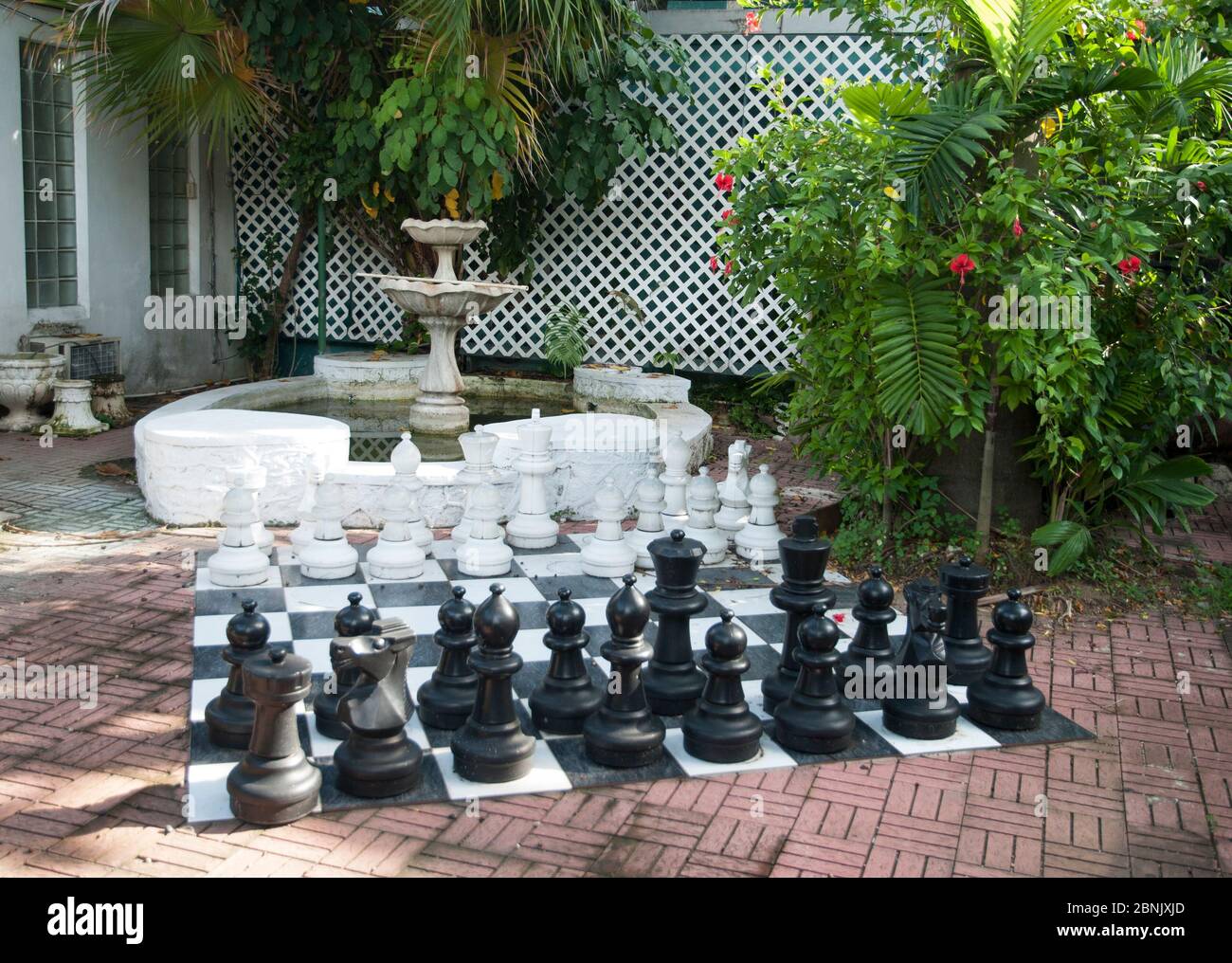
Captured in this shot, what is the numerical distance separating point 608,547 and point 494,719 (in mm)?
2005

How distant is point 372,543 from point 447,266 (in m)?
2.77

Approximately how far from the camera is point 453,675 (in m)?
3.65

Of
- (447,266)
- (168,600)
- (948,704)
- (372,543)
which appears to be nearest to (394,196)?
(447,266)

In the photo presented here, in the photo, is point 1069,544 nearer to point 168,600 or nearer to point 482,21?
point 168,600

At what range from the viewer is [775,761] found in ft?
11.7

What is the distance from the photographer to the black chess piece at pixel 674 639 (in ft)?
12.5

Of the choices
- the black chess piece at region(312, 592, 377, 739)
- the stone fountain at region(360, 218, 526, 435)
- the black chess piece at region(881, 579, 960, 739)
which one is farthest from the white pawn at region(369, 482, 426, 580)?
the stone fountain at region(360, 218, 526, 435)

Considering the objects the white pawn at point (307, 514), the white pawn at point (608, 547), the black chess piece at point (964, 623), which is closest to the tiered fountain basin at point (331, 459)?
the white pawn at point (307, 514)

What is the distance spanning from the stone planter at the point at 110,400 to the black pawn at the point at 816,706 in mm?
6475

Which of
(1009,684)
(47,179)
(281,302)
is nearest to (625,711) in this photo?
(1009,684)

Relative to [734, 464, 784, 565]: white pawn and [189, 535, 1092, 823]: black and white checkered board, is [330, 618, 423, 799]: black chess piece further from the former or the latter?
[734, 464, 784, 565]: white pawn

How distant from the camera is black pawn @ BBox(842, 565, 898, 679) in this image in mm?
3891

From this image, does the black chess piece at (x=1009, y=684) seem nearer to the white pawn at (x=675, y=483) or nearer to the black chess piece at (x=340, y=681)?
the black chess piece at (x=340, y=681)
